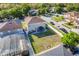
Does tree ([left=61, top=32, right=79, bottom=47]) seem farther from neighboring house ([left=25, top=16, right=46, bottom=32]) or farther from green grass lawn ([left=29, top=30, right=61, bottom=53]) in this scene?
neighboring house ([left=25, top=16, right=46, bottom=32])

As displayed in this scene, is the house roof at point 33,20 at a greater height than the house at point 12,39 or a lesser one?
greater

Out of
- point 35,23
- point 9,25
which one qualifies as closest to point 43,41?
point 35,23

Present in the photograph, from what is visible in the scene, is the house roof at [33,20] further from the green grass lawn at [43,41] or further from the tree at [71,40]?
the tree at [71,40]

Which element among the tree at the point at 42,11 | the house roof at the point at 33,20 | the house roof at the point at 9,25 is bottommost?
the house roof at the point at 9,25

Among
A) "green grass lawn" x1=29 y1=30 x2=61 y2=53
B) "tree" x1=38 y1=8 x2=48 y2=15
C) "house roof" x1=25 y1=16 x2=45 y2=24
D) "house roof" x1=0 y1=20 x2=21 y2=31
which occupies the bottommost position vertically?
"green grass lawn" x1=29 y1=30 x2=61 y2=53

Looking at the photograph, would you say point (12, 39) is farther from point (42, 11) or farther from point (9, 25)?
point (42, 11)

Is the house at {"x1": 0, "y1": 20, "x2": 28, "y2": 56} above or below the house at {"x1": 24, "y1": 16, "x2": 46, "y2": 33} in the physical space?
below

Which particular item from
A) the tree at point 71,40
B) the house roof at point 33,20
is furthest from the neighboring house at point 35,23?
the tree at point 71,40

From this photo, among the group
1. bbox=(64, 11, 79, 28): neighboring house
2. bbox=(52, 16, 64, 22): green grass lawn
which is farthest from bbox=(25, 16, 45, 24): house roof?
bbox=(64, 11, 79, 28): neighboring house
